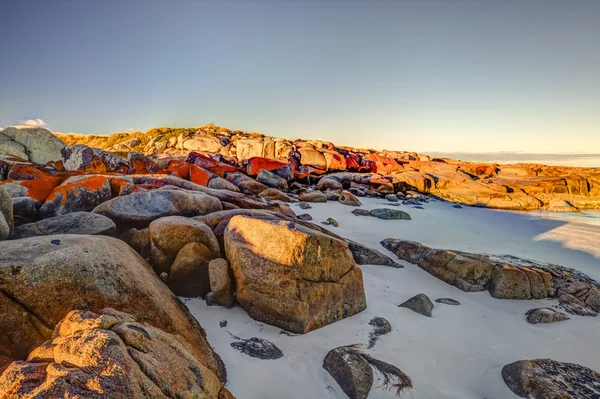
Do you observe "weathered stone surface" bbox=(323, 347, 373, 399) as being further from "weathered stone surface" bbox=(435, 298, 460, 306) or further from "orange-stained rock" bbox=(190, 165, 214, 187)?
"orange-stained rock" bbox=(190, 165, 214, 187)

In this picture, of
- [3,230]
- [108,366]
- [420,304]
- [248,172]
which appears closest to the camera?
[108,366]

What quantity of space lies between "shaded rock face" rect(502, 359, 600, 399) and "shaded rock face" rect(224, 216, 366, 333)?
2.18 metres

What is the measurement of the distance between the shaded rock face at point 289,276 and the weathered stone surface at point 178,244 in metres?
0.53

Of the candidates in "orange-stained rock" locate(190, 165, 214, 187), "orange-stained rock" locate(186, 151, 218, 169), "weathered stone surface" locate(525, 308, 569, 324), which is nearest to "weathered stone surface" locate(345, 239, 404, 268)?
"weathered stone surface" locate(525, 308, 569, 324)

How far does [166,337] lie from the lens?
2400mm

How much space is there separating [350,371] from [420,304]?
7.59 ft

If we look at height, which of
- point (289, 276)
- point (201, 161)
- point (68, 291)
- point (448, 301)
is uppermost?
point (201, 161)

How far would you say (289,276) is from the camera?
14.3ft

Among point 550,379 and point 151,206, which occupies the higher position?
point 151,206

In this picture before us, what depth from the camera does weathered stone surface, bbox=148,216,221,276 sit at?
4.93 m

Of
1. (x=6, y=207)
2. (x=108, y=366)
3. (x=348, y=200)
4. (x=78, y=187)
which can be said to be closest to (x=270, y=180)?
(x=348, y=200)

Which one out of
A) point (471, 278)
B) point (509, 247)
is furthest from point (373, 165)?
point (471, 278)

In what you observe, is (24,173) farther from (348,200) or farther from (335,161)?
(335,161)

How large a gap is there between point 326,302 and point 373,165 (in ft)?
111
